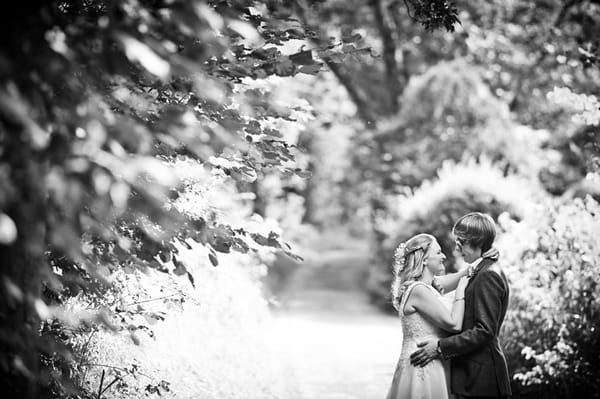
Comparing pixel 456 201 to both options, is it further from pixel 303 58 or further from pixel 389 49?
pixel 303 58

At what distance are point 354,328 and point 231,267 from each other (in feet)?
18.3

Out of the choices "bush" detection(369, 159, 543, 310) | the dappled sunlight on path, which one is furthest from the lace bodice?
"bush" detection(369, 159, 543, 310)

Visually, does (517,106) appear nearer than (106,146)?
No

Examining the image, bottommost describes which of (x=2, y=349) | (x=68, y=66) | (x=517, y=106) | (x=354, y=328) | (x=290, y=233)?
→ (x=2, y=349)

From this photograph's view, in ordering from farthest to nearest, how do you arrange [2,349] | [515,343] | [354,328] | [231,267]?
[354,328], [231,267], [515,343], [2,349]

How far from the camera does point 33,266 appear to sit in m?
3.12

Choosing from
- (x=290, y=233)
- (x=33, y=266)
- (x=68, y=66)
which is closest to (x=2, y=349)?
(x=33, y=266)

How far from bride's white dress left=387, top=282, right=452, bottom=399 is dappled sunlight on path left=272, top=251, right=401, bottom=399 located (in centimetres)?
351

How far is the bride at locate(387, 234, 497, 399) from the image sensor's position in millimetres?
4289

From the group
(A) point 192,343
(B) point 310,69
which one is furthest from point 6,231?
(A) point 192,343

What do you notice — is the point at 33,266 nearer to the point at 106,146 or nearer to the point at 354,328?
the point at 106,146

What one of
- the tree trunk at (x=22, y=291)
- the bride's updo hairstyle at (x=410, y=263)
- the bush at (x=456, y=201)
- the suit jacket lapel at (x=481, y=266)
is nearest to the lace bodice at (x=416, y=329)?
the bride's updo hairstyle at (x=410, y=263)

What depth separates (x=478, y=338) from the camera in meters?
4.09

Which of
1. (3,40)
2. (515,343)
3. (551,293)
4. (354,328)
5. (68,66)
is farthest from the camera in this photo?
(354,328)
